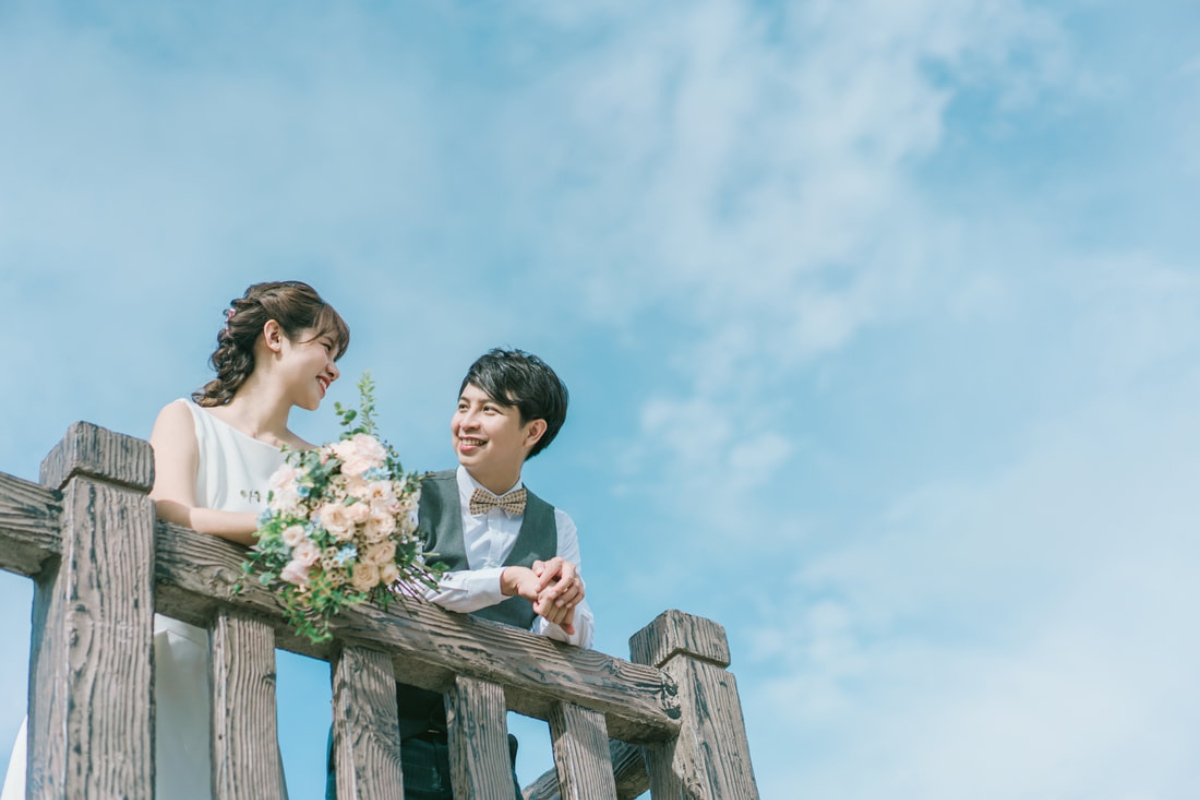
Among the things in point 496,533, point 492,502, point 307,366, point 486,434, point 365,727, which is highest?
point 307,366

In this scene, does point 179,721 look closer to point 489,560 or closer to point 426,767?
point 426,767

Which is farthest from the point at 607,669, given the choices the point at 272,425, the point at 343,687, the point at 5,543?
the point at 5,543

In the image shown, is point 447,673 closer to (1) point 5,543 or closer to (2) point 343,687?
(2) point 343,687

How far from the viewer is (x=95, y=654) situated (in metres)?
2.63

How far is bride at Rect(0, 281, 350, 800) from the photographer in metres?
3.27

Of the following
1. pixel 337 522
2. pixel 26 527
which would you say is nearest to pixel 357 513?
pixel 337 522

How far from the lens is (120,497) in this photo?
2.87 m

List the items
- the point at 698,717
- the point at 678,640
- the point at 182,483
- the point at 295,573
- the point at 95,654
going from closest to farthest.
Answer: the point at 95,654 < the point at 295,573 < the point at 182,483 < the point at 698,717 < the point at 678,640

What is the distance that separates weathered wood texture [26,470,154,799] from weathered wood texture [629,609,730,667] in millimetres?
1620

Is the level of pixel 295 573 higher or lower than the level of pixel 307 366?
lower

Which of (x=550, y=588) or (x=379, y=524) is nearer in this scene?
(x=379, y=524)

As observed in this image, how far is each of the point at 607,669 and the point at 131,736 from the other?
4.75ft

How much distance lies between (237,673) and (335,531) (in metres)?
0.39

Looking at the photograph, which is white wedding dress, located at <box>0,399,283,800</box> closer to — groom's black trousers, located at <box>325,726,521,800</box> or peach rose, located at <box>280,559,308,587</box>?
peach rose, located at <box>280,559,308,587</box>
